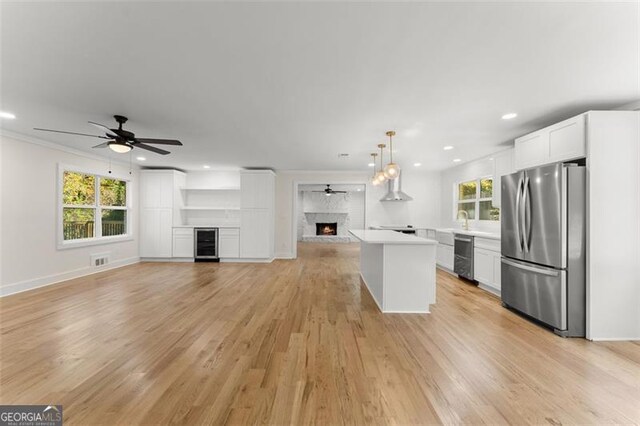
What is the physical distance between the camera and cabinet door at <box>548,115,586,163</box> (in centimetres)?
267

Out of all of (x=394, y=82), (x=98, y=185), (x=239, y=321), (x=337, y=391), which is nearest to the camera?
(x=337, y=391)

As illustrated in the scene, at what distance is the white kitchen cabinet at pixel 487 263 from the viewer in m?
3.98

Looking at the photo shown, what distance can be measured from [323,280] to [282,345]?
2.53m

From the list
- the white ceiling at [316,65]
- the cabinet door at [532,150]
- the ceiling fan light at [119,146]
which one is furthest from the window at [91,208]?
the cabinet door at [532,150]

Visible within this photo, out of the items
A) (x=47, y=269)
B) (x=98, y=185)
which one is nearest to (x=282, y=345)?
(x=47, y=269)

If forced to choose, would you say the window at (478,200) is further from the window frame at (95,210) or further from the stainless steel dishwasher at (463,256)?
the window frame at (95,210)

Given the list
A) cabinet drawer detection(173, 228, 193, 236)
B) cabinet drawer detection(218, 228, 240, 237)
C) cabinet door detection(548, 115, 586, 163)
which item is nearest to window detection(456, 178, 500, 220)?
→ cabinet door detection(548, 115, 586, 163)

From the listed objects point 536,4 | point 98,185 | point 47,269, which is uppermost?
point 536,4

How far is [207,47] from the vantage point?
6.09 feet

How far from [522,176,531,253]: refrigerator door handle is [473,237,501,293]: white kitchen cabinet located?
3.12 feet

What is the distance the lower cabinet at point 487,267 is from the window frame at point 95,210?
24.6ft

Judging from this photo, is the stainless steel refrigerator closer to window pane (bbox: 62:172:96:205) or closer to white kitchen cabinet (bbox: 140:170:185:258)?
white kitchen cabinet (bbox: 140:170:185:258)

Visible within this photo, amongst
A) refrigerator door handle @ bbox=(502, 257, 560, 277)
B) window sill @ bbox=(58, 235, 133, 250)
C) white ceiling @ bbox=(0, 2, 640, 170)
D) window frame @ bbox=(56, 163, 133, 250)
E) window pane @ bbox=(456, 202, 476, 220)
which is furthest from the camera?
window pane @ bbox=(456, 202, 476, 220)

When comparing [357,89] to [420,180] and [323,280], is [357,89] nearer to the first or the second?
[323,280]
